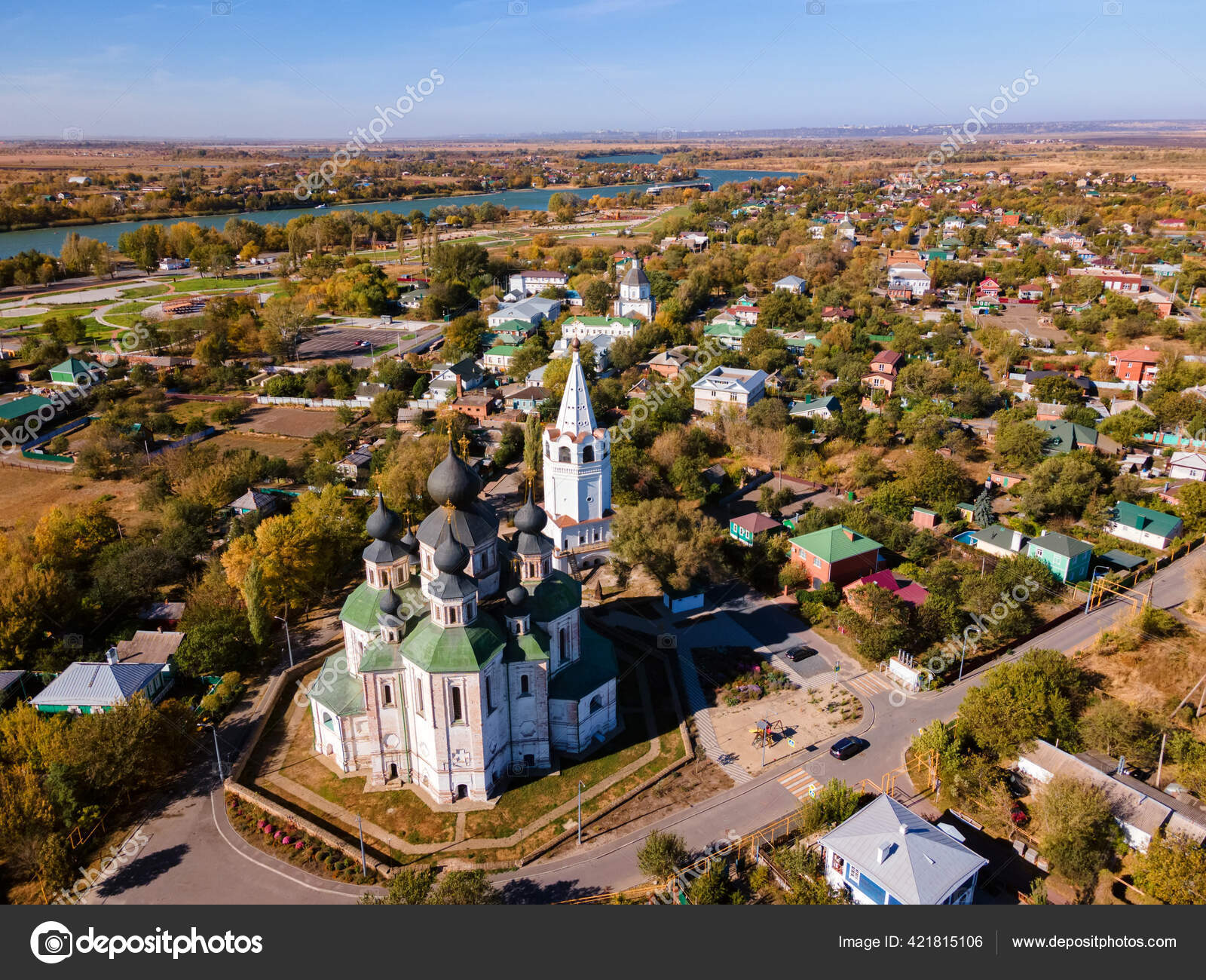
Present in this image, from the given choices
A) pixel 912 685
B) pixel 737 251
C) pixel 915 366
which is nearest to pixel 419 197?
pixel 737 251

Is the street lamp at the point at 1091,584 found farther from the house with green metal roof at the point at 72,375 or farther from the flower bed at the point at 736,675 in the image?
the house with green metal roof at the point at 72,375

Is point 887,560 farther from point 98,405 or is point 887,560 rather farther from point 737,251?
point 737,251


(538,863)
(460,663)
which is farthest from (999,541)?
(460,663)

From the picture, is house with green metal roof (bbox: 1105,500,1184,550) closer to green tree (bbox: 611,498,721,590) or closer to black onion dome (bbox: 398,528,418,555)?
green tree (bbox: 611,498,721,590)

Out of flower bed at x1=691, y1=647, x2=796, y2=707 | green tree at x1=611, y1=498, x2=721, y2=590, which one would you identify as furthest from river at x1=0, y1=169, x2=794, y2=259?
flower bed at x1=691, y1=647, x2=796, y2=707

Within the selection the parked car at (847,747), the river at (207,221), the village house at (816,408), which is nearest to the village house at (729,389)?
the village house at (816,408)
